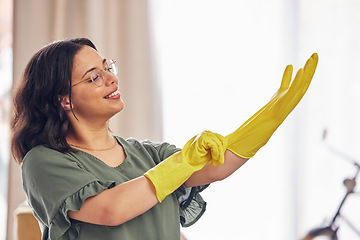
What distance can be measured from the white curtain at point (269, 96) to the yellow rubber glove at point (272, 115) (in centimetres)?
144

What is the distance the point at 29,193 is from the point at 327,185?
194 cm

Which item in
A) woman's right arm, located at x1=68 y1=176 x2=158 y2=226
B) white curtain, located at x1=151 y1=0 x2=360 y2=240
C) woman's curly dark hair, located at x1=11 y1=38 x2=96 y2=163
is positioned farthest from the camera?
white curtain, located at x1=151 y1=0 x2=360 y2=240

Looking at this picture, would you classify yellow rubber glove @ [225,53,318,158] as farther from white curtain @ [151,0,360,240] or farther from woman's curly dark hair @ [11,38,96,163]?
white curtain @ [151,0,360,240]

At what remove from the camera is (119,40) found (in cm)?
280

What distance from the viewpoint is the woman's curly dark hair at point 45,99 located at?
1.29 metres

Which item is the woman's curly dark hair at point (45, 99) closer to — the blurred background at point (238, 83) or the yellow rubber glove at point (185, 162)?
the yellow rubber glove at point (185, 162)

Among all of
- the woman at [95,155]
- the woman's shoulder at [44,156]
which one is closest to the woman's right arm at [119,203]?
the woman at [95,155]

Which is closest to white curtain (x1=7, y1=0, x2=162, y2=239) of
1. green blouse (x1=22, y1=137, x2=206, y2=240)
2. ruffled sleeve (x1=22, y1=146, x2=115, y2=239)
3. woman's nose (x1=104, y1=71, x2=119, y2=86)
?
green blouse (x1=22, y1=137, x2=206, y2=240)

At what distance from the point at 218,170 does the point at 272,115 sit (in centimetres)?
23

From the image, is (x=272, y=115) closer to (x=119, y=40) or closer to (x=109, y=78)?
(x=109, y=78)

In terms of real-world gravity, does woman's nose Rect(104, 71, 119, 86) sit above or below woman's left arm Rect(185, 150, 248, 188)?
above

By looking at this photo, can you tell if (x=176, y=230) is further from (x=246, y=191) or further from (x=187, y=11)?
(x=187, y=11)

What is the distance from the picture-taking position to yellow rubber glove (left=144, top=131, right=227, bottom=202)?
116 cm

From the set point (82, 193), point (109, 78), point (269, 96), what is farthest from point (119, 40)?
point (82, 193)
